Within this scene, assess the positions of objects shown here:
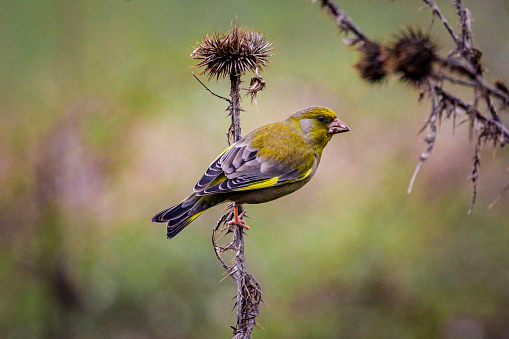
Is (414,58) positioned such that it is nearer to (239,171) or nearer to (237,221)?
(237,221)

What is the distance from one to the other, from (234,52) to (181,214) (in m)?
1.32

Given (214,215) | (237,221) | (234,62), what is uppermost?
(214,215)

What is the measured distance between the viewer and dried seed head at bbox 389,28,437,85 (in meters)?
2.15

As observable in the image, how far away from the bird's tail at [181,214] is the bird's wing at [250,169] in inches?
4.9

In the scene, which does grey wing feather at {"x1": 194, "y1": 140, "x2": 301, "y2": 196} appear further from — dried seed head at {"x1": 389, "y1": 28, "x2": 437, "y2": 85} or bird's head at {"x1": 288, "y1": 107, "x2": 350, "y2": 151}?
dried seed head at {"x1": 389, "y1": 28, "x2": 437, "y2": 85}

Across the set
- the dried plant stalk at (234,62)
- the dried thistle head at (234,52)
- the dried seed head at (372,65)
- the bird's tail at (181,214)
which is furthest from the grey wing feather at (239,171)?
the dried seed head at (372,65)

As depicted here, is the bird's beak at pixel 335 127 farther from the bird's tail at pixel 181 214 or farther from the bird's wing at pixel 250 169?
the bird's tail at pixel 181 214

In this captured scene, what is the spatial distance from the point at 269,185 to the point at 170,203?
4.59m

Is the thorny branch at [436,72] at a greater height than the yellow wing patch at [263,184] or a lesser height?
lesser

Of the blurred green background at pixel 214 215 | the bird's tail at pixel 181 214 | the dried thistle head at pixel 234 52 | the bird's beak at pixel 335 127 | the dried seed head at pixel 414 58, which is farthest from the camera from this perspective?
the blurred green background at pixel 214 215

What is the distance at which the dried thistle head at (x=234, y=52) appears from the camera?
372 centimetres

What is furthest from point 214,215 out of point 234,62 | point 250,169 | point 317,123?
point 234,62

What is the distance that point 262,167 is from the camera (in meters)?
4.52

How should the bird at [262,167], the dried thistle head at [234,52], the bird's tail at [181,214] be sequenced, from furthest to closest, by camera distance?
the bird at [262,167], the bird's tail at [181,214], the dried thistle head at [234,52]
